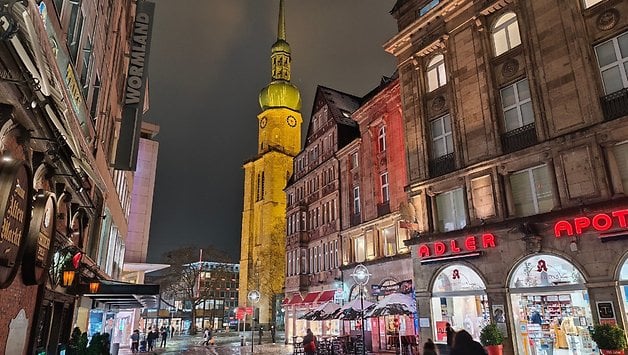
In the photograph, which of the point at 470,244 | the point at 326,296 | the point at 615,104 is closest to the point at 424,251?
the point at 470,244

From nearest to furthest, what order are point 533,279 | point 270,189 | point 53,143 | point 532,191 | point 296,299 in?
point 53,143 < point 533,279 < point 532,191 < point 296,299 < point 270,189

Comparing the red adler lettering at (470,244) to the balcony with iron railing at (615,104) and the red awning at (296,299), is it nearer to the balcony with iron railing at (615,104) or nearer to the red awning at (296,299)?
the balcony with iron railing at (615,104)

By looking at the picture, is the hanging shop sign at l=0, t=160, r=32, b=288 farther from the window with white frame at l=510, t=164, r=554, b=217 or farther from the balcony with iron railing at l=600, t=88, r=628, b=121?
the balcony with iron railing at l=600, t=88, r=628, b=121

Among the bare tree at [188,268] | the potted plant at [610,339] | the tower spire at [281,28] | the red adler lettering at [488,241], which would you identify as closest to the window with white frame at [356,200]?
the red adler lettering at [488,241]

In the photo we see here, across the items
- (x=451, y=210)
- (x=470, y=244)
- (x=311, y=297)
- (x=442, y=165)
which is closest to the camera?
(x=470, y=244)

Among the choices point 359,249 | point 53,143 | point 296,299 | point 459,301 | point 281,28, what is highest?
point 281,28

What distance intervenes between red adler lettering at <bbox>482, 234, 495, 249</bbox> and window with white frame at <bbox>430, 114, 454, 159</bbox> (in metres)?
4.73

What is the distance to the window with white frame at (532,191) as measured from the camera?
14852mm

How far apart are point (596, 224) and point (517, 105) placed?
19.3 feet

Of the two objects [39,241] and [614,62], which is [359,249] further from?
[39,241]

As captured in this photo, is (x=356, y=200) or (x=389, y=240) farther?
(x=356, y=200)

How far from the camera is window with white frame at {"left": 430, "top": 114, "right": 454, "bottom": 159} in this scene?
62.8ft

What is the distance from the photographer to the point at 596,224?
12625 millimetres

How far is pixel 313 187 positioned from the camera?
36656 millimetres
